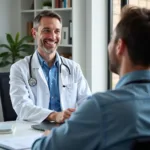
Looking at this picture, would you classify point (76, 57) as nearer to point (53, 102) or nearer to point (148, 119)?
point (53, 102)

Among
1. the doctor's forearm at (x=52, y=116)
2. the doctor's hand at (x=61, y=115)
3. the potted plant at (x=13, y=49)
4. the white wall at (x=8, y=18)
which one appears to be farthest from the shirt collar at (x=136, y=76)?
the white wall at (x=8, y=18)

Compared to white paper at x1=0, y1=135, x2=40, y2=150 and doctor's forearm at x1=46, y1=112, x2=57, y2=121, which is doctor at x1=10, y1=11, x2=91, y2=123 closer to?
doctor's forearm at x1=46, y1=112, x2=57, y2=121

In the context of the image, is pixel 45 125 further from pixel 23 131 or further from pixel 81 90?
pixel 81 90

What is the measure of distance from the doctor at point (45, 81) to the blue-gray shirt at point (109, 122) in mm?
1247

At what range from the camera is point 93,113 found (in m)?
1.11

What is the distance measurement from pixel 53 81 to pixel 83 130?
1.63m

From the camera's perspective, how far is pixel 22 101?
2.53 m

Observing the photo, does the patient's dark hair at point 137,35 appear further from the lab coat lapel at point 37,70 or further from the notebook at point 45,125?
the lab coat lapel at point 37,70

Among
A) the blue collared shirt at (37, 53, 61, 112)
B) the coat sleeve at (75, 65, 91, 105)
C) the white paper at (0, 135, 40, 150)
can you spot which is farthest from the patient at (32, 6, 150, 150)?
the coat sleeve at (75, 65, 91, 105)

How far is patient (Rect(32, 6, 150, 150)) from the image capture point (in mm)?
1114

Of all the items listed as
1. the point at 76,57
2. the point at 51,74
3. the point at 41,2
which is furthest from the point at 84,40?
the point at 51,74

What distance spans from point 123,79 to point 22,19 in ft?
12.9

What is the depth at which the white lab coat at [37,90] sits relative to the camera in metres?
2.47

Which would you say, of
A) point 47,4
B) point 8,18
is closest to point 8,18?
point 8,18
